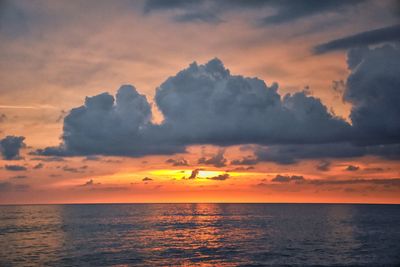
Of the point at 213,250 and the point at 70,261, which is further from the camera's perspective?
the point at 213,250

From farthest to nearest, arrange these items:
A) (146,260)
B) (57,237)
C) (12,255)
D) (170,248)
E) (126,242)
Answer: (57,237) < (126,242) < (170,248) < (12,255) < (146,260)

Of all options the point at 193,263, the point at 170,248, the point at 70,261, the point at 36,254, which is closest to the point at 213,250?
the point at 170,248

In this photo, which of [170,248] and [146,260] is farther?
[170,248]

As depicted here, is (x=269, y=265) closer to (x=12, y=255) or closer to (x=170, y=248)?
(x=170, y=248)

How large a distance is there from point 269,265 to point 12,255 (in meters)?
53.5

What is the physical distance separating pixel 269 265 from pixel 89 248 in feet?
146

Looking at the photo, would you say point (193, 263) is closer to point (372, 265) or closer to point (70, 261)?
point (70, 261)

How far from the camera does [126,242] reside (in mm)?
107750

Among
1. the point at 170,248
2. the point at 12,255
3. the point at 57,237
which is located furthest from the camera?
the point at 57,237

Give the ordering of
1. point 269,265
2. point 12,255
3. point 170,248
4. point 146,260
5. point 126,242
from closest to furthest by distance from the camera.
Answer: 1. point 269,265
2. point 146,260
3. point 12,255
4. point 170,248
5. point 126,242

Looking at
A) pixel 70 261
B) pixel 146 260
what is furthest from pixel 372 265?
pixel 70 261

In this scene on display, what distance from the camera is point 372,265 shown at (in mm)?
75688

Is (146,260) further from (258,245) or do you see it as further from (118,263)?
(258,245)

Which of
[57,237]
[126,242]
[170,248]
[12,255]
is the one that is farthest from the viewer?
[57,237]
